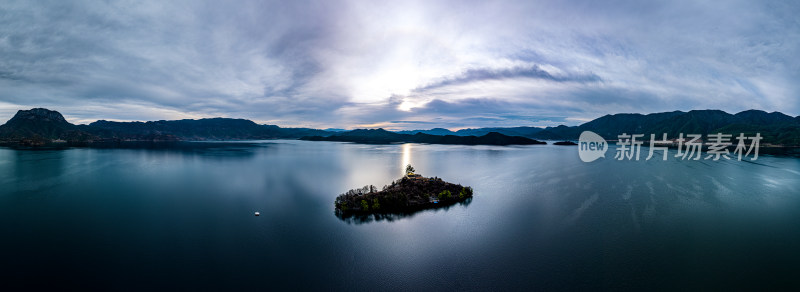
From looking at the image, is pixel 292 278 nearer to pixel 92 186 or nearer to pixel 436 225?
pixel 436 225

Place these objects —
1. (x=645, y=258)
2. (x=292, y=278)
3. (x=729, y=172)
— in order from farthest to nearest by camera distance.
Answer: (x=729, y=172) → (x=645, y=258) → (x=292, y=278)

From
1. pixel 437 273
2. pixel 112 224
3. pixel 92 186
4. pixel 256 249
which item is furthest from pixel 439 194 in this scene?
pixel 92 186

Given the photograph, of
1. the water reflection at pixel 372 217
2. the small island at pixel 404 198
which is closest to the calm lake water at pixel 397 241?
the water reflection at pixel 372 217

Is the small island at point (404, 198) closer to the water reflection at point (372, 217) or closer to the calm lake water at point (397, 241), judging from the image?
the water reflection at point (372, 217)

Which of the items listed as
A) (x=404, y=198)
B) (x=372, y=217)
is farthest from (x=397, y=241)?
(x=404, y=198)

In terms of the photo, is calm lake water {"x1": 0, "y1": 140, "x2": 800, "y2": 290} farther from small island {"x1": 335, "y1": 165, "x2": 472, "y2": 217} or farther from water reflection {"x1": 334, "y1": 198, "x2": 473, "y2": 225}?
small island {"x1": 335, "y1": 165, "x2": 472, "y2": 217}

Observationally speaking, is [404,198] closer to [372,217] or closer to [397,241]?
[372,217]
